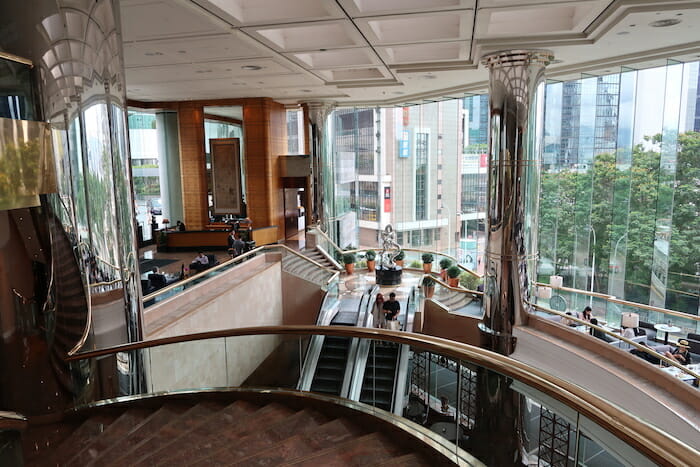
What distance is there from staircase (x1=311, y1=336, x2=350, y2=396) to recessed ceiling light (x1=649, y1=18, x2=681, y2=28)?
19.3 ft

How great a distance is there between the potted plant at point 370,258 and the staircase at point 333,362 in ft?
36.2

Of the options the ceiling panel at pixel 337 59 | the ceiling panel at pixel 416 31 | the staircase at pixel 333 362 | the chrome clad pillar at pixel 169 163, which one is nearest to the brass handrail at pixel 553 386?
the staircase at pixel 333 362

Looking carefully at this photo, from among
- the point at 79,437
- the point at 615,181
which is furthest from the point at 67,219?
the point at 615,181

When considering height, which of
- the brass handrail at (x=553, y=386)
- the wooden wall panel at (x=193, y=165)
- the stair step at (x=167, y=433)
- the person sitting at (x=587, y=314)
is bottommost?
the person sitting at (x=587, y=314)

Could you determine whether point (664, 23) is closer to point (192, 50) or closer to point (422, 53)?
point (422, 53)

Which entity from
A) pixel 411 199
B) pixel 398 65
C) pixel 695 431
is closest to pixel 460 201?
pixel 411 199

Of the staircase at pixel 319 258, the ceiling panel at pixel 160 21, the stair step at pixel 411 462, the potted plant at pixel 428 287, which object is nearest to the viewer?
the stair step at pixel 411 462

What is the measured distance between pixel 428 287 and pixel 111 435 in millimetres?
10352

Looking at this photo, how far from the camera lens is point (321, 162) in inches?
636

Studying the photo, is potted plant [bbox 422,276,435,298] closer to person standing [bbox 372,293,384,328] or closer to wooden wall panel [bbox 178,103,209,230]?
person standing [bbox 372,293,384,328]

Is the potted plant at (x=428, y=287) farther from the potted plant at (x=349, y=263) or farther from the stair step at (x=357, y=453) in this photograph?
the stair step at (x=357, y=453)

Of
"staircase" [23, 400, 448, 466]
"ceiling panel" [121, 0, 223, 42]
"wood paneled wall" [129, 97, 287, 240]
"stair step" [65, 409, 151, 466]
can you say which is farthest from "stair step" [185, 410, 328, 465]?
"wood paneled wall" [129, 97, 287, 240]

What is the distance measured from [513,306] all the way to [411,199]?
10.6m

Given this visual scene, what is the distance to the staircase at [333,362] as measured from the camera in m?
5.20
